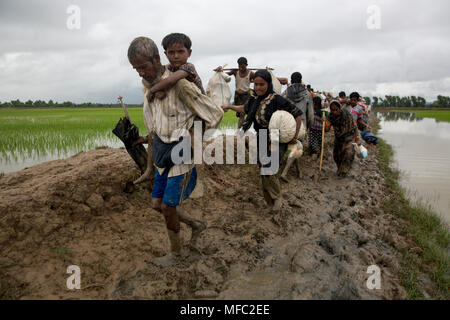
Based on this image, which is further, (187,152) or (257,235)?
(257,235)

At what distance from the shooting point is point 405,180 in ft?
21.3

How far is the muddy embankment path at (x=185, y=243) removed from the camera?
7.11 ft

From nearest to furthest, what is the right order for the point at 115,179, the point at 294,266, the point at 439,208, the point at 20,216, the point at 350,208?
1. the point at 294,266
2. the point at 20,216
3. the point at 115,179
4. the point at 350,208
5. the point at 439,208

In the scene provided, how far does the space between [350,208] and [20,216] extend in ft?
12.7

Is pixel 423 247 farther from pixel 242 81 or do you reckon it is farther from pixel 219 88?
pixel 242 81

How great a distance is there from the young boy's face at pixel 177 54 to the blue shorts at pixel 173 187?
81cm

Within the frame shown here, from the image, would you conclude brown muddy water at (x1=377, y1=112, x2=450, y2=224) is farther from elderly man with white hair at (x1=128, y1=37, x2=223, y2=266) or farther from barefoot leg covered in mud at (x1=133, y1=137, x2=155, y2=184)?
barefoot leg covered in mud at (x1=133, y1=137, x2=155, y2=184)

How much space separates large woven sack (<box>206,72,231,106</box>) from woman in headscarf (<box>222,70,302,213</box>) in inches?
63.2

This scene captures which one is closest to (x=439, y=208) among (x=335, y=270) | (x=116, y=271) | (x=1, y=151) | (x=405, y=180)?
(x=405, y=180)

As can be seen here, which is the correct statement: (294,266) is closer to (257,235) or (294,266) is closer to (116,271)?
(257,235)

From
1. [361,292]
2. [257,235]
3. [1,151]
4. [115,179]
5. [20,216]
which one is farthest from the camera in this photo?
[1,151]

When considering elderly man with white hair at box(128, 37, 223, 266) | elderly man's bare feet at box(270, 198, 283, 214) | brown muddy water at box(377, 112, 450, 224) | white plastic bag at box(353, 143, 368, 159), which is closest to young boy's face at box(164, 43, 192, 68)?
elderly man with white hair at box(128, 37, 223, 266)

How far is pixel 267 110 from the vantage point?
135 inches

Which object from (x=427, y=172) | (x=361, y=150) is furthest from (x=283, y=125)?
(x=427, y=172)
